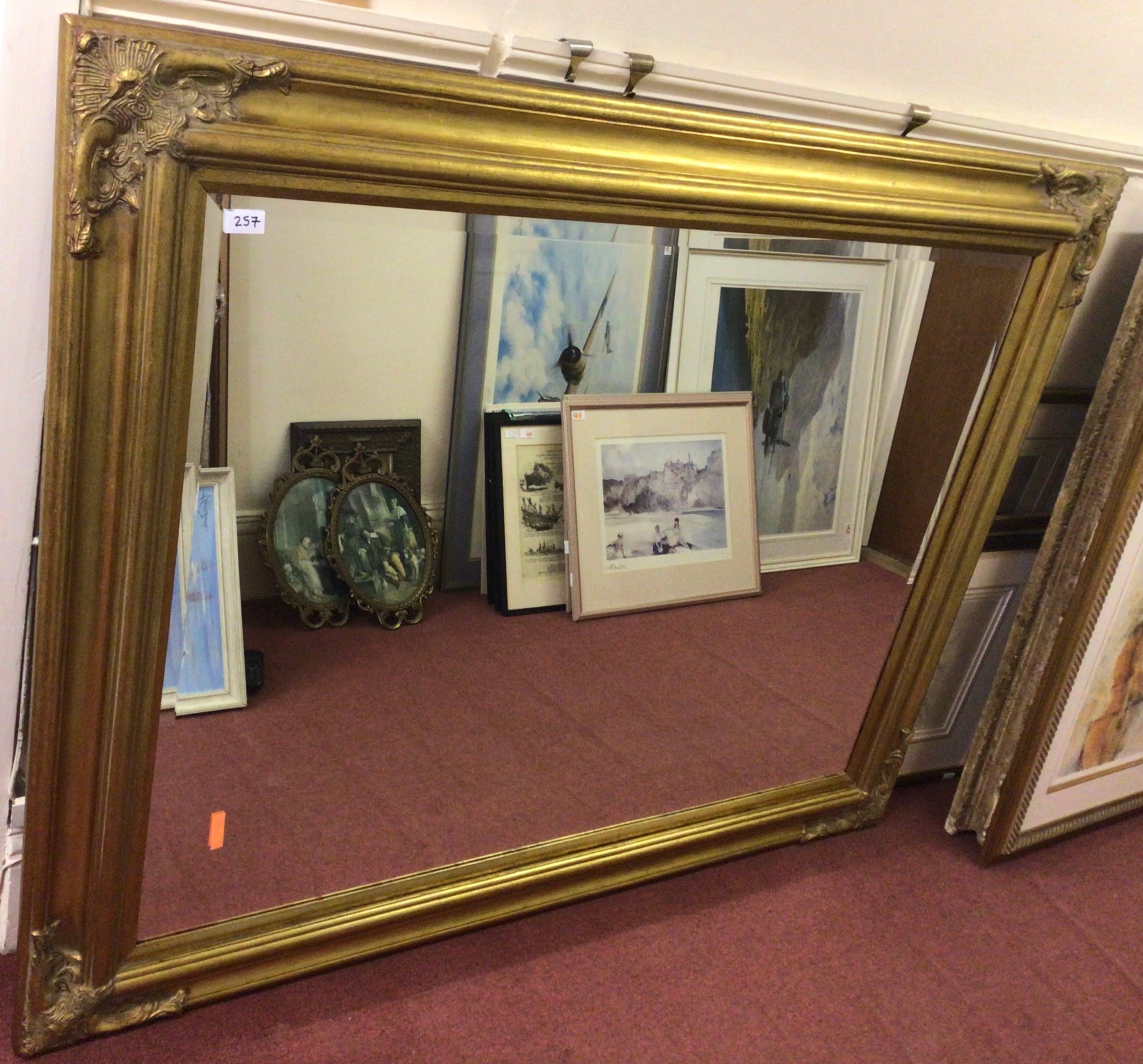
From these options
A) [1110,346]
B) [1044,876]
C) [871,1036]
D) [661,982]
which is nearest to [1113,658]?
[1044,876]

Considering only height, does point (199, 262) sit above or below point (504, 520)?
above

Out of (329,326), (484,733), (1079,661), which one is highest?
(329,326)

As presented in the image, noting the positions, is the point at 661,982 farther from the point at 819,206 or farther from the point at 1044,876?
the point at 819,206

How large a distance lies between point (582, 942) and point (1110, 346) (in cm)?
149

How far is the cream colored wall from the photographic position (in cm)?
127

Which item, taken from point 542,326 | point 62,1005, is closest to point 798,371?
point 542,326

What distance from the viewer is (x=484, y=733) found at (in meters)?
1.74

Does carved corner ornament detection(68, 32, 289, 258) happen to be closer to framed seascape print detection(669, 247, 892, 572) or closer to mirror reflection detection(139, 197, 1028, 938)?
mirror reflection detection(139, 197, 1028, 938)

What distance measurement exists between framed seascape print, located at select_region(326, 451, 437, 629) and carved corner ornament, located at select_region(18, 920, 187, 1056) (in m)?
0.62

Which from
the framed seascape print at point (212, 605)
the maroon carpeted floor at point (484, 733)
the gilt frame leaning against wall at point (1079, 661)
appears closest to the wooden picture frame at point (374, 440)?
the framed seascape print at point (212, 605)

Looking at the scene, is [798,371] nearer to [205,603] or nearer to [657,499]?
[657,499]

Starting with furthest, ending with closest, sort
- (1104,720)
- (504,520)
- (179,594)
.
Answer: (1104,720) < (504,520) < (179,594)

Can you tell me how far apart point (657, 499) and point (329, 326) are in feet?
2.19

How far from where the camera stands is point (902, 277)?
170 centimetres
